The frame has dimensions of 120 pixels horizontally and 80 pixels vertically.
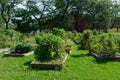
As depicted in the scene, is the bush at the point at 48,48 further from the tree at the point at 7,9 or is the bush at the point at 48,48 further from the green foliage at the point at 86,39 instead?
the tree at the point at 7,9

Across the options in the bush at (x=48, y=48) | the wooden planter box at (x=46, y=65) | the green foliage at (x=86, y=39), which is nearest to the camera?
the wooden planter box at (x=46, y=65)

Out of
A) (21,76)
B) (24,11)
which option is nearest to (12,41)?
(21,76)

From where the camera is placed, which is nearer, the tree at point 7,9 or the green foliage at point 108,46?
the green foliage at point 108,46

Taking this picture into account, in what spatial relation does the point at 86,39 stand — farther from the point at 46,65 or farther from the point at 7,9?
the point at 7,9

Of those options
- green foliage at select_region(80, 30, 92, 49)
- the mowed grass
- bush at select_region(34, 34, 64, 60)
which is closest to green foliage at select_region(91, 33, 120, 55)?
the mowed grass

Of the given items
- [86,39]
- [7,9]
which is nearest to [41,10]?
[7,9]

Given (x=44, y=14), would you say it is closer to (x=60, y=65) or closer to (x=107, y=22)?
(x=107, y=22)

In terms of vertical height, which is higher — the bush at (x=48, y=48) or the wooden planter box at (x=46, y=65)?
the bush at (x=48, y=48)

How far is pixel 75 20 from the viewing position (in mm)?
38500

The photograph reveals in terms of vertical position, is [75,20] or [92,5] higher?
[92,5]

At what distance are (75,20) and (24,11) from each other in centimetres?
854

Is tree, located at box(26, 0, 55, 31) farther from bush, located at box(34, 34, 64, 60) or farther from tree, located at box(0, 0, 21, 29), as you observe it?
bush, located at box(34, 34, 64, 60)

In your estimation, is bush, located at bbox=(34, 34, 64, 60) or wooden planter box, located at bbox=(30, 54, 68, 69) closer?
wooden planter box, located at bbox=(30, 54, 68, 69)

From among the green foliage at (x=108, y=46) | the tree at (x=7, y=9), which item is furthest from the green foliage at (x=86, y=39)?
the tree at (x=7, y=9)
